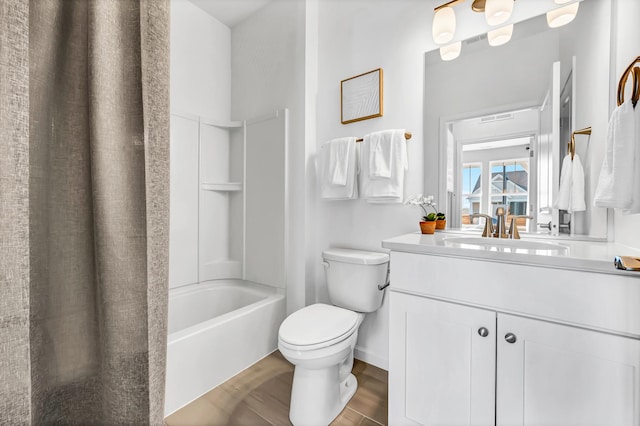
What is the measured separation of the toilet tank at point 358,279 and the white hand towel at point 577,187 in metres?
0.88

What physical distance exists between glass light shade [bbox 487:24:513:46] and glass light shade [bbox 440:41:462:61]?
142mm

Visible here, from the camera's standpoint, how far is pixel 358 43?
1837mm

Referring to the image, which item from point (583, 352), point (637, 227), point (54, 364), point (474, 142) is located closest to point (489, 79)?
point (474, 142)

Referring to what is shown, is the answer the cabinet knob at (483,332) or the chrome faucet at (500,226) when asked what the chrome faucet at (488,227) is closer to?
the chrome faucet at (500,226)

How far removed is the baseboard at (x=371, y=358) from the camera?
172cm

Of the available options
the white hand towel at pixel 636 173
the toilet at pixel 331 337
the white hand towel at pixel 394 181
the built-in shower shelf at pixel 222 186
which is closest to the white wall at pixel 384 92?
the white hand towel at pixel 394 181

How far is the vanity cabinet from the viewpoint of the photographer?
2.59 ft

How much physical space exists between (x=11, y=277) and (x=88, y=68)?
Answer: 26 centimetres

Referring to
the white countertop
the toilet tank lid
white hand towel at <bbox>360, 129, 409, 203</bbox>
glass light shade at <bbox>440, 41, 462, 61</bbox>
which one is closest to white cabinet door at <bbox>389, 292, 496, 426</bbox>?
the white countertop

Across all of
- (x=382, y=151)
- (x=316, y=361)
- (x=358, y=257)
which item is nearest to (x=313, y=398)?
(x=316, y=361)

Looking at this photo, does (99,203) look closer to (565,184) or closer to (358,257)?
(358,257)

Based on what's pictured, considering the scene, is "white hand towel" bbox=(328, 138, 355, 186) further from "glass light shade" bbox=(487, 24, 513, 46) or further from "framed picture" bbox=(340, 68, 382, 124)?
"glass light shade" bbox=(487, 24, 513, 46)

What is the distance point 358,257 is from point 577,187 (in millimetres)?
1050

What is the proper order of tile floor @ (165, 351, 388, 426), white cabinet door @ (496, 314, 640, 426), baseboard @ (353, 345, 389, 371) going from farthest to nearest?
baseboard @ (353, 345, 389, 371)
tile floor @ (165, 351, 388, 426)
white cabinet door @ (496, 314, 640, 426)
